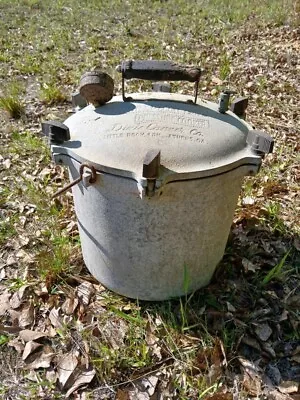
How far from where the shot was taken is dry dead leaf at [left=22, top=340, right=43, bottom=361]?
194 centimetres

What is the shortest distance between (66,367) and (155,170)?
1113 millimetres

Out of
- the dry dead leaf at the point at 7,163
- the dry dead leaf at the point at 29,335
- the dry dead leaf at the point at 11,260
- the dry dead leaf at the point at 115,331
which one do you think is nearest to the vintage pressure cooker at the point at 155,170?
the dry dead leaf at the point at 115,331

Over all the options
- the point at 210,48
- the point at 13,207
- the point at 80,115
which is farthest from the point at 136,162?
the point at 210,48

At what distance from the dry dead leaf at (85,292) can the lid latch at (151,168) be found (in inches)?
38.5

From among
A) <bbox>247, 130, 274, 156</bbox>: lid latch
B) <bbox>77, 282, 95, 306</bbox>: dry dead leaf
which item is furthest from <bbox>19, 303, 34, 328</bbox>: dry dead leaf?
<bbox>247, 130, 274, 156</bbox>: lid latch

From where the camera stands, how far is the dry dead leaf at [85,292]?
7.14ft

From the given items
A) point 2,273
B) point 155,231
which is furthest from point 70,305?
point 155,231

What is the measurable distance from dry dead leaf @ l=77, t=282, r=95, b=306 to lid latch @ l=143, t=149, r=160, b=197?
98 cm

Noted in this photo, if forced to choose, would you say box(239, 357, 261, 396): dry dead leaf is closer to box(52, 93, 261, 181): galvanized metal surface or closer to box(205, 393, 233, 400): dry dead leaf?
box(205, 393, 233, 400): dry dead leaf

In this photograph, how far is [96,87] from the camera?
1.71m

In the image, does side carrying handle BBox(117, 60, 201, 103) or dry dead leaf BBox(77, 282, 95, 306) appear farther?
dry dead leaf BBox(77, 282, 95, 306)

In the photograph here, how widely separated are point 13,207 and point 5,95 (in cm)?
213

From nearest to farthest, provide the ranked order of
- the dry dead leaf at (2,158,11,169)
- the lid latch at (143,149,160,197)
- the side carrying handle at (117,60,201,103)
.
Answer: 1. the lid latch at (143,149,160,197)
2. the side carrying handle at (117,60,201,103)
3. the dry dead leaf at (2,158,11,169)

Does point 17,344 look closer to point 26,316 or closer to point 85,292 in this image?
point 26,316
